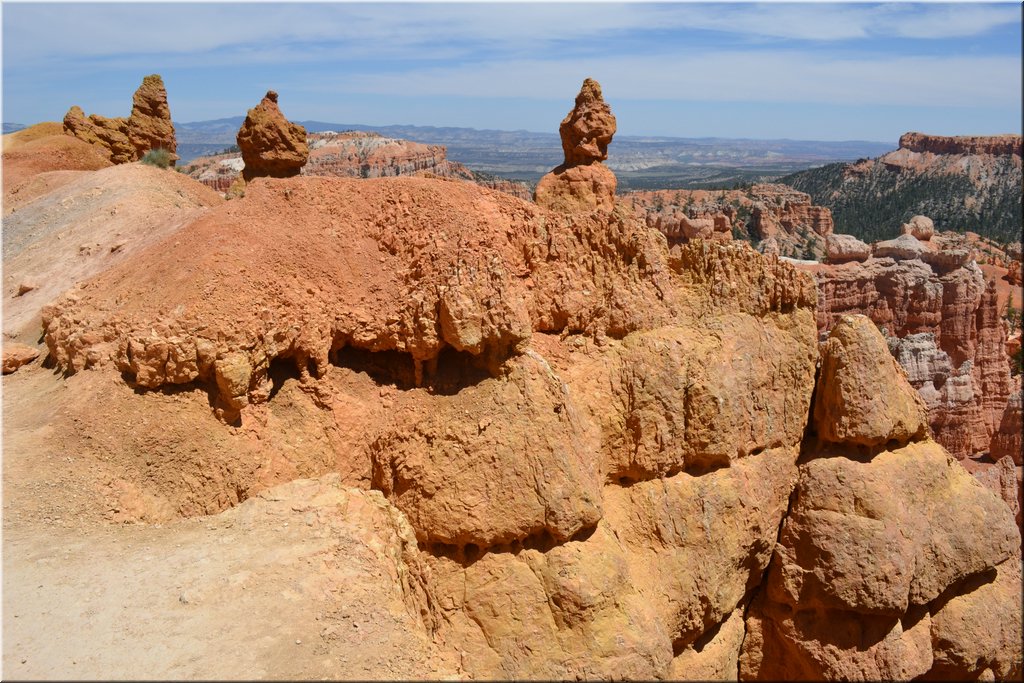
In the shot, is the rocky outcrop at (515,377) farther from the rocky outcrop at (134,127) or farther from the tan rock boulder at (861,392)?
the rocky outcrop at (134,127)

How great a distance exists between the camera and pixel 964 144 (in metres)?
110

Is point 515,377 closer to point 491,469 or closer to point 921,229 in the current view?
point 491,469

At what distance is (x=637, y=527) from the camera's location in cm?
1042

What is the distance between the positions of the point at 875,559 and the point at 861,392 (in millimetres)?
2573

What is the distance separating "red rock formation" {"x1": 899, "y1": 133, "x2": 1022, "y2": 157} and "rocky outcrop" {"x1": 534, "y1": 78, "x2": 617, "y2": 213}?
114313mm

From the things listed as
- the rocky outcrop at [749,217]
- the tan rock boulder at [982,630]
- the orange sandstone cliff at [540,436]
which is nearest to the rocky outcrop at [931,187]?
the rocky outcrop at [749,217]

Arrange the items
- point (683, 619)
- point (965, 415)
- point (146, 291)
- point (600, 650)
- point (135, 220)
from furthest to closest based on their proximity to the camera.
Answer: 1. point (965, 415)
2. point (135, 220)
3. point (683, 619)
4. point (146, 291)
5. point (600, 650)

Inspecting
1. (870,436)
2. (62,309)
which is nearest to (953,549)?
(870,436)

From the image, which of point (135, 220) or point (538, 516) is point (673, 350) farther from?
point (135, 220)

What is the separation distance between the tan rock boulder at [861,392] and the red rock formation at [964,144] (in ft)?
380

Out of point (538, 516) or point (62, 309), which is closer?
point (538, 516)

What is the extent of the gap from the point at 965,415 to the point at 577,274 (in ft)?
75.0

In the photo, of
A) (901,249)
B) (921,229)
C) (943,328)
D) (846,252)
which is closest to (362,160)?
(921,229)

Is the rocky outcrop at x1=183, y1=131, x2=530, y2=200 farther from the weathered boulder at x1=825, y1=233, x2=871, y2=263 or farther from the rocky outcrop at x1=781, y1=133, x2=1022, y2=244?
the rocky outcrop at x1=781, y1=133, x2=1022, y2=244
